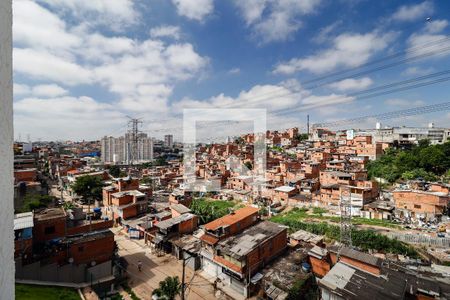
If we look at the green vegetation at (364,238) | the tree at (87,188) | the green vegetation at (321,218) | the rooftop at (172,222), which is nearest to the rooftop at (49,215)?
the rooftop at (172,222)

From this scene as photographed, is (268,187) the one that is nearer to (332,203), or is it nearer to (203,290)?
(332,203)

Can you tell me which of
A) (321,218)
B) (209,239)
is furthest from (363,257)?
(321,218)

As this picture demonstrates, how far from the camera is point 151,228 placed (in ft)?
67.9

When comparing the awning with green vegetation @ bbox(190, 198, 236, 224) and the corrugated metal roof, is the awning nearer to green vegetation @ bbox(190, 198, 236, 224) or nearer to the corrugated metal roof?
green vegetation @ bbox(190, 198, 236, 224)

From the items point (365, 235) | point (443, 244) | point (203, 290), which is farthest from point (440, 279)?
point (203, 290)

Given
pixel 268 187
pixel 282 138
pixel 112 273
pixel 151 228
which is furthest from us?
pixel 282 138

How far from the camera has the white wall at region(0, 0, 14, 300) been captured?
79 centimetres

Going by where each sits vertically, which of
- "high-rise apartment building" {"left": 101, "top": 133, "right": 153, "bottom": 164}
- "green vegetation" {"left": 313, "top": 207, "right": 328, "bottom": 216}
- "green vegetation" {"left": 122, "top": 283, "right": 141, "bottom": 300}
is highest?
"high-rise apartment building" {"left": 101, "top": 133, "right": 153, "bottom": 164}

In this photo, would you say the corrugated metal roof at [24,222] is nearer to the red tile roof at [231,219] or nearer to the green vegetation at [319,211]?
the red tile roof at [231,219]

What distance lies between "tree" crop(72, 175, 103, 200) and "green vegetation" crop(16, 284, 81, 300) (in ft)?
56.9

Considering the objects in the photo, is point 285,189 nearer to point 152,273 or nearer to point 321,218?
point 321,218

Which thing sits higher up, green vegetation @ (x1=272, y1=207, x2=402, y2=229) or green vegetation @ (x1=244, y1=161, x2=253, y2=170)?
green vegetation @ (x1=244, y1=161, x2=253, y2=170)

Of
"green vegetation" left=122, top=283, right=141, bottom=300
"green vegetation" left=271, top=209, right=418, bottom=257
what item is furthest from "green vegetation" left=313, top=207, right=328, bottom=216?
"green vegetation" left=122, top=283, right=141, bottom=300

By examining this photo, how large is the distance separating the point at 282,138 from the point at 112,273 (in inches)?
2219
